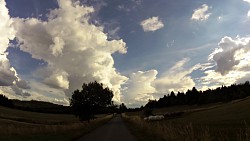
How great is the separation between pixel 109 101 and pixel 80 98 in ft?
154

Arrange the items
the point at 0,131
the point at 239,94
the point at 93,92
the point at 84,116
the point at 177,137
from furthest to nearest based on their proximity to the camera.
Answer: the point at 239,94 → the point at 93,92 → the point at 84,116 → the point at 0,131 → the point at 177,137

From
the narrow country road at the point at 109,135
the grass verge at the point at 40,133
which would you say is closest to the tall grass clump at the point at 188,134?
the narrow country road at the point at 109,135

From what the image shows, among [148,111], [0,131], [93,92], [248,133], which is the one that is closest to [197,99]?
[148,111]

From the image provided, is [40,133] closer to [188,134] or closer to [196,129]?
[196,129]

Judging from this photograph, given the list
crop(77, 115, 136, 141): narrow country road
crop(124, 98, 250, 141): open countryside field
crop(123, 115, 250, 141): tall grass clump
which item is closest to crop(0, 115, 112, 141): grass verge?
crop(77, 115, 136, 141): narrow country road

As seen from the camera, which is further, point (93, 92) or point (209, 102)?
point (209, 102)

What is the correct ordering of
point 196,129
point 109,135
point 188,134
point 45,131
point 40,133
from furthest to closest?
point 45,131
point 40,133
point 196,129
point 109,135
point 188,134

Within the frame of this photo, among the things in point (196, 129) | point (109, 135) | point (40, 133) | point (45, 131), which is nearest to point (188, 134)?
point (109, 135)

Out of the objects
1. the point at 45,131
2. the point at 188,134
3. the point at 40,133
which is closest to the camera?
the point at 188,134

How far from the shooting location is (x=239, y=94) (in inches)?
6905

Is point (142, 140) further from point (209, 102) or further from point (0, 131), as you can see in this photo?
point (209, 102)

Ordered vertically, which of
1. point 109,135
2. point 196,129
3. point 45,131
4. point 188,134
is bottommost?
point 109,135

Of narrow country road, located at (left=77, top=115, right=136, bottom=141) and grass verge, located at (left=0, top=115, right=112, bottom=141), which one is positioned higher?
grass verge, located at (left=0, top=115, right=112, bottom=141)

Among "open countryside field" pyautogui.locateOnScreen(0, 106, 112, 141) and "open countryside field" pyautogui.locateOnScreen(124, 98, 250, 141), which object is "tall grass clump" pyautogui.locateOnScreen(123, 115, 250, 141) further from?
"open countryside field" pyautogui.locateOnScreen(0, 106, 112, 141)
